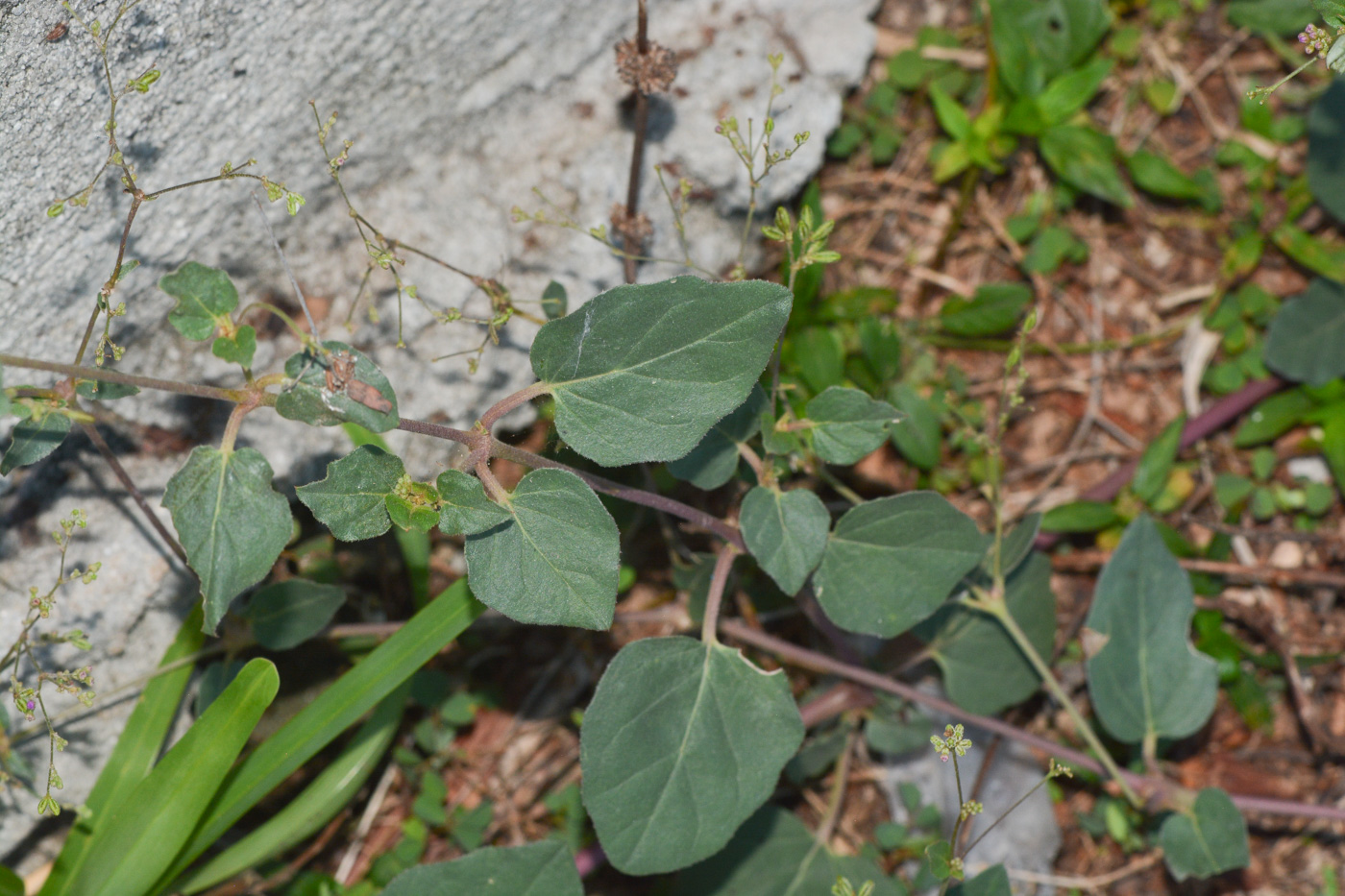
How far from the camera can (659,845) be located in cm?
178

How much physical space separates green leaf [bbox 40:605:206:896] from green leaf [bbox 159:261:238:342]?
28.7 inches

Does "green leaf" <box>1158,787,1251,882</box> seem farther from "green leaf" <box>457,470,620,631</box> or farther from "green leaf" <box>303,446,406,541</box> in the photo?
"green leaf" <box>303,446,406,541</box>

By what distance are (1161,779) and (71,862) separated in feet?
7.51

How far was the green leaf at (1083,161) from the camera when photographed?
263cm

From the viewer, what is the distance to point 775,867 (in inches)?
89.5

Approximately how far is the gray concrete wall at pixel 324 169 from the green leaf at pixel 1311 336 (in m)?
1.28

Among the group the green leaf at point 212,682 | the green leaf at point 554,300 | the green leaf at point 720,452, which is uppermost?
the green leaf at point 554,300

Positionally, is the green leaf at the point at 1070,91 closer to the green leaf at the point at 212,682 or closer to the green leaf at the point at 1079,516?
the green leaf at the point at 1079,516

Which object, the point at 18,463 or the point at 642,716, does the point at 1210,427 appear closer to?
the point at 642,716

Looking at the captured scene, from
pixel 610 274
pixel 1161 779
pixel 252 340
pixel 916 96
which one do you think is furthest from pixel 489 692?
pixel 916 96

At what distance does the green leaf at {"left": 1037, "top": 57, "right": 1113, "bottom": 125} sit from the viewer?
104 inches

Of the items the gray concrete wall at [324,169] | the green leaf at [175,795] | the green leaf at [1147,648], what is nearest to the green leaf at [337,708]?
the green leaf at [175,795]

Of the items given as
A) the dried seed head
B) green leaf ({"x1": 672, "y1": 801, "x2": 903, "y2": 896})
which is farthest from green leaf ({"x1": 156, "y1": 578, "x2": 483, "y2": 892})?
the dried seed head

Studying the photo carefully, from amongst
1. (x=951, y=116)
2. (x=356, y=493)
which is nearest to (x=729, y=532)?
(x=356, y=493)
